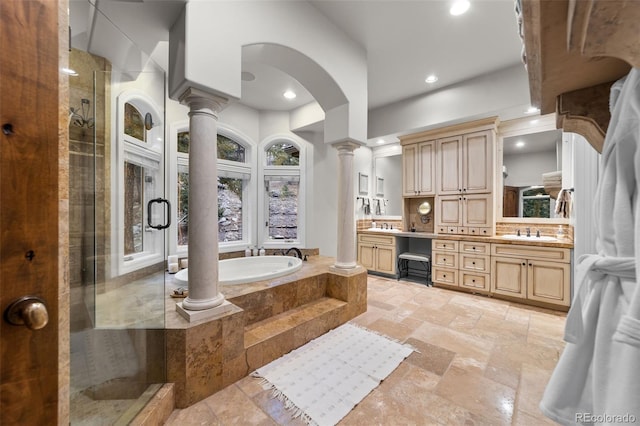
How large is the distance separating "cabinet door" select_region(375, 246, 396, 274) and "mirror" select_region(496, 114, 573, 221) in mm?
1833

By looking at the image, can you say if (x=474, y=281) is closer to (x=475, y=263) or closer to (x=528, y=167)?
(x=475, y=263)

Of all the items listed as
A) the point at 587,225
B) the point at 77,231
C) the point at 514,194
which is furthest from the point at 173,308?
the point at 514,194

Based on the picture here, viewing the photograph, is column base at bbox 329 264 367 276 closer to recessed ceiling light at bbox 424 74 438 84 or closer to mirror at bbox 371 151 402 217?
mirror at bbox 371 151 402 217

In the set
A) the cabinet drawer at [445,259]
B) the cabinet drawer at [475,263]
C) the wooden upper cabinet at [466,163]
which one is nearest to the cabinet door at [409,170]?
the wooden upper cabinet at [466,163]

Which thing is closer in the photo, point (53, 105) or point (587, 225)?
point (53, 105)

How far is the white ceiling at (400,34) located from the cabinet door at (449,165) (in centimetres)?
90

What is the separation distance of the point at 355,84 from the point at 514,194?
3000 mm

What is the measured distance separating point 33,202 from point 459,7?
322 centimetres

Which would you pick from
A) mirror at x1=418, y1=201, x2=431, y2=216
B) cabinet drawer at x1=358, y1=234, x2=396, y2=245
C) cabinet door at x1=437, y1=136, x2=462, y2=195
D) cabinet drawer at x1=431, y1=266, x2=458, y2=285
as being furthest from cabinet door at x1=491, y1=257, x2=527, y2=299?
cabinet drawer at x1=358, y1=234, x2=396, y2=245

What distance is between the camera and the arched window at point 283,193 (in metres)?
4.56

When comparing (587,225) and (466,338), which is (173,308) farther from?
(587,225)

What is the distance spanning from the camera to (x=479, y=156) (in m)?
3.71

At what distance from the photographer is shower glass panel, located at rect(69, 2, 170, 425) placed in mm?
1483

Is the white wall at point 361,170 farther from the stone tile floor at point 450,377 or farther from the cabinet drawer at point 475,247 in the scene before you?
the stone tile floor at point 450,377
